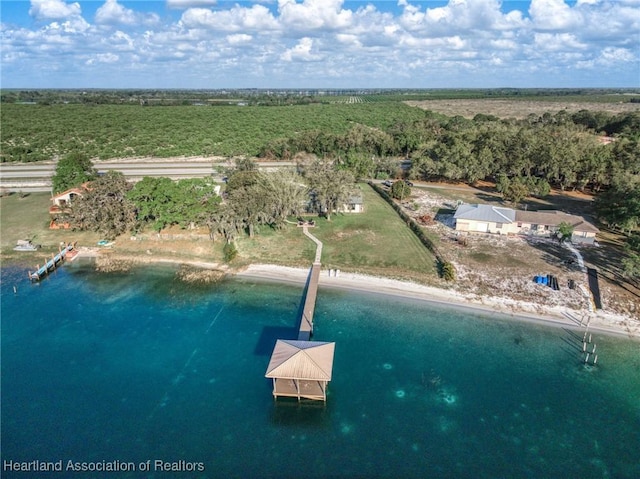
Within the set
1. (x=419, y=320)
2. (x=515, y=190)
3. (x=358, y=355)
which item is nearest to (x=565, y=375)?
(x=419, y=320)

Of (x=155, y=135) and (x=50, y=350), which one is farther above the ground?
(x=155, y=135)

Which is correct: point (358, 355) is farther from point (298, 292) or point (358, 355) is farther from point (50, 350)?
point (50, 350)

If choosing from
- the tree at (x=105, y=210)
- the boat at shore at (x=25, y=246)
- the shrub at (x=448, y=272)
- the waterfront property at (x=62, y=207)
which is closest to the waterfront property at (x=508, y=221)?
the shrub at (x=448, y=272)

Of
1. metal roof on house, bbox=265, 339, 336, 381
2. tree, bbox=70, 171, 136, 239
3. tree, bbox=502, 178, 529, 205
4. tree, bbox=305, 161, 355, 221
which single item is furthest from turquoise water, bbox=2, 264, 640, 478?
tree, bbox=502, 178, 529, 205

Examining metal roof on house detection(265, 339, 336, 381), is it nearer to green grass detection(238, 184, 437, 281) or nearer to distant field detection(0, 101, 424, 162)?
green grass detection(238, 184, 437, 281)

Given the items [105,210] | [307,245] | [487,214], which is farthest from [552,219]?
[105,210]

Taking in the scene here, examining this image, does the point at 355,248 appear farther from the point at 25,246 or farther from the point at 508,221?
the point at 25,246
